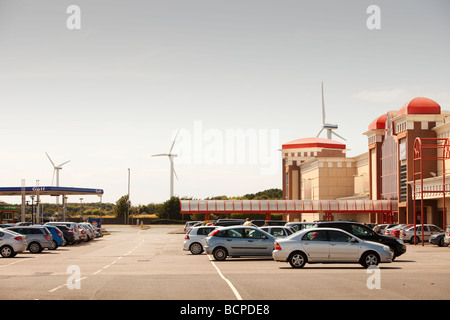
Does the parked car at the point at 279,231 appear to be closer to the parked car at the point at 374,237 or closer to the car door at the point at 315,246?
the parked car at the point at 374,237

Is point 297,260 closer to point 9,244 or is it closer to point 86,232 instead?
point 9,244

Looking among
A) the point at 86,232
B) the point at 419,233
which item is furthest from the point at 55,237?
the point at 419,233

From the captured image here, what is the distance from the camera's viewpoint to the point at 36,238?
37938 millimetres

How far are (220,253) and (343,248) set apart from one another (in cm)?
719

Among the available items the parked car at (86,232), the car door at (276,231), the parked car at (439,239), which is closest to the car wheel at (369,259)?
the car door at (276,231)

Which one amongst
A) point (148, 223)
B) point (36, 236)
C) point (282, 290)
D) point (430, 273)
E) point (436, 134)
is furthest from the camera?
point (148, 223)

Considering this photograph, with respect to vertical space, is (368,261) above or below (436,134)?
below

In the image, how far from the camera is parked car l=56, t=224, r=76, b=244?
4706cm

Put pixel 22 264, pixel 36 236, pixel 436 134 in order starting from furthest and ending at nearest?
1. pixel 436 134
2. pixel 36 236
3. pixel 22 264

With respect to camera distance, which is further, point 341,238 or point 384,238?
point 384,238
